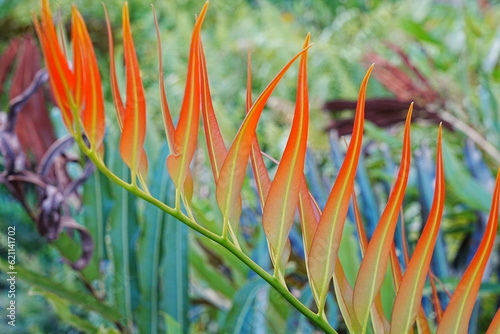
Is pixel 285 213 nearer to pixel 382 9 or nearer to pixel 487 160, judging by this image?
pixel 487 160

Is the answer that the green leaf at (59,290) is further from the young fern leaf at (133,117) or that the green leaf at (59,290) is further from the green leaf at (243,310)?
the young fern leaf at (133,117)

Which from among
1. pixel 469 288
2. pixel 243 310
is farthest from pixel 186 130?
pixel 243 310

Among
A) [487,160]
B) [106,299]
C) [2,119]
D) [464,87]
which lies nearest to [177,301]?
[106,299]

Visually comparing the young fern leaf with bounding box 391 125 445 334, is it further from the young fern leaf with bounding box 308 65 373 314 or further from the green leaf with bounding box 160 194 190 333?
Answer: the green leaf with bounding box 160 194 190 333

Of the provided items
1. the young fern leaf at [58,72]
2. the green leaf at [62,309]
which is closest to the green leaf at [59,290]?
the green leaf at [62,309]

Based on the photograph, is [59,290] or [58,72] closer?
[58,72]

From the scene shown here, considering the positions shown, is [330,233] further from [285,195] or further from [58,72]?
[58,72]
